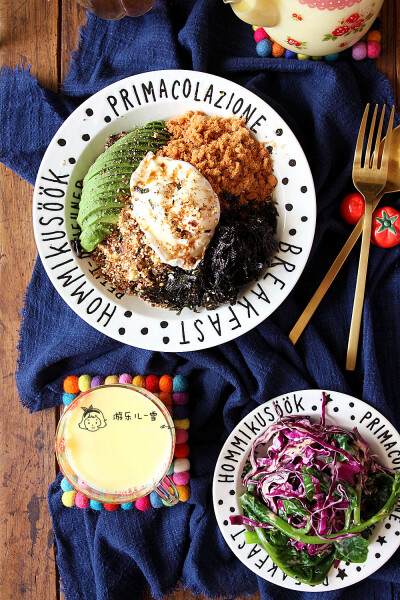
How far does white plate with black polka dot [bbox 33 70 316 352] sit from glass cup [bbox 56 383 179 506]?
8.0 inches

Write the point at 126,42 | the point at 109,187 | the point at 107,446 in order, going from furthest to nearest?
the point at 126,42 → the point at 107,446 → the point at 109,187

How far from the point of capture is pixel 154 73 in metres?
1.72

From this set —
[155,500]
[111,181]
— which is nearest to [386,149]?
[111,181]

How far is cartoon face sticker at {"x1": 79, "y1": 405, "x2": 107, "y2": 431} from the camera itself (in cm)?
177

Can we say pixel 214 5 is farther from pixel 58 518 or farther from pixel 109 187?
pixel 58 518

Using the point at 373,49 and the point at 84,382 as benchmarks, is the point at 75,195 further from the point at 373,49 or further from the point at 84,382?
the point at 373,49

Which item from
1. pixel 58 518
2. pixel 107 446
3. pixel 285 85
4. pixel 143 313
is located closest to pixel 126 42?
pixel 285 85

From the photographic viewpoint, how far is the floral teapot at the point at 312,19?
153cm

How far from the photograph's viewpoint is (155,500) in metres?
1.88

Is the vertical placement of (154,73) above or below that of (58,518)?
above

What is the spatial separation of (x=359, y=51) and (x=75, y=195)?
103 cm

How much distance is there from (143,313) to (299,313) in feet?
1.69

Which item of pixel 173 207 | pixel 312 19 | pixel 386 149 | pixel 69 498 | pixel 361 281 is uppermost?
pixel 312 19

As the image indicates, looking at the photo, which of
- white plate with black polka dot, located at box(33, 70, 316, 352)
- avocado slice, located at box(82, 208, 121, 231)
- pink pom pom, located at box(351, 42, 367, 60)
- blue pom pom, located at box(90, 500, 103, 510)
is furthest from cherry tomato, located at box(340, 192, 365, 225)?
blue pom pom, located at box(90, 500, 103, 510)
